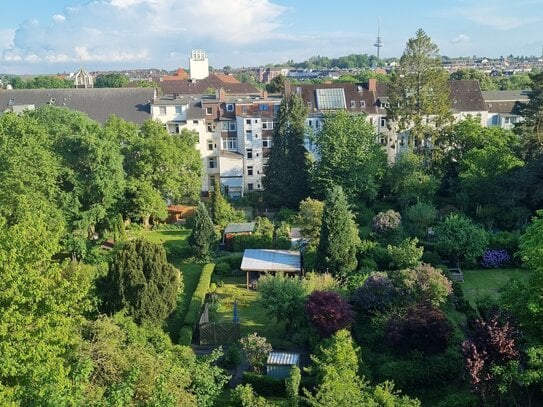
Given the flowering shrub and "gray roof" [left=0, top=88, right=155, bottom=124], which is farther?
"gray roof" [left=0, top=88, right=155, bottom=124]

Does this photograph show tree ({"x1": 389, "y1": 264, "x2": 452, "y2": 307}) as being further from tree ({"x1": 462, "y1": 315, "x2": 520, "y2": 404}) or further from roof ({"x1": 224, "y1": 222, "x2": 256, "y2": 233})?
roof ({"x1": 224, "y1": 222, "x2": 256, "y2": 233})

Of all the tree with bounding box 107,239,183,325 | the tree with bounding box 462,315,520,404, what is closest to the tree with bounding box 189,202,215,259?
the tree with bounding box 107,239,183,325

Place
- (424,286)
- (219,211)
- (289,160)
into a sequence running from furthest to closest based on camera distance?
1. (289,160)
2. (219,211)
3. (424,286)

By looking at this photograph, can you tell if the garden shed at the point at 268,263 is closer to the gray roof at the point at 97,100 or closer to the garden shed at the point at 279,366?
the garden shed at the point at 279,366

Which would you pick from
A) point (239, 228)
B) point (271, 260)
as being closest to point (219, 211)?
point (239, 228)

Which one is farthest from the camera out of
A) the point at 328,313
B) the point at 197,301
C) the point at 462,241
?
the point at 462,241

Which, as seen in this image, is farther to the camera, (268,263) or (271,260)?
(271,260)

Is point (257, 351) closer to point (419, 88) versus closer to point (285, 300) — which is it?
point (285, 300)
